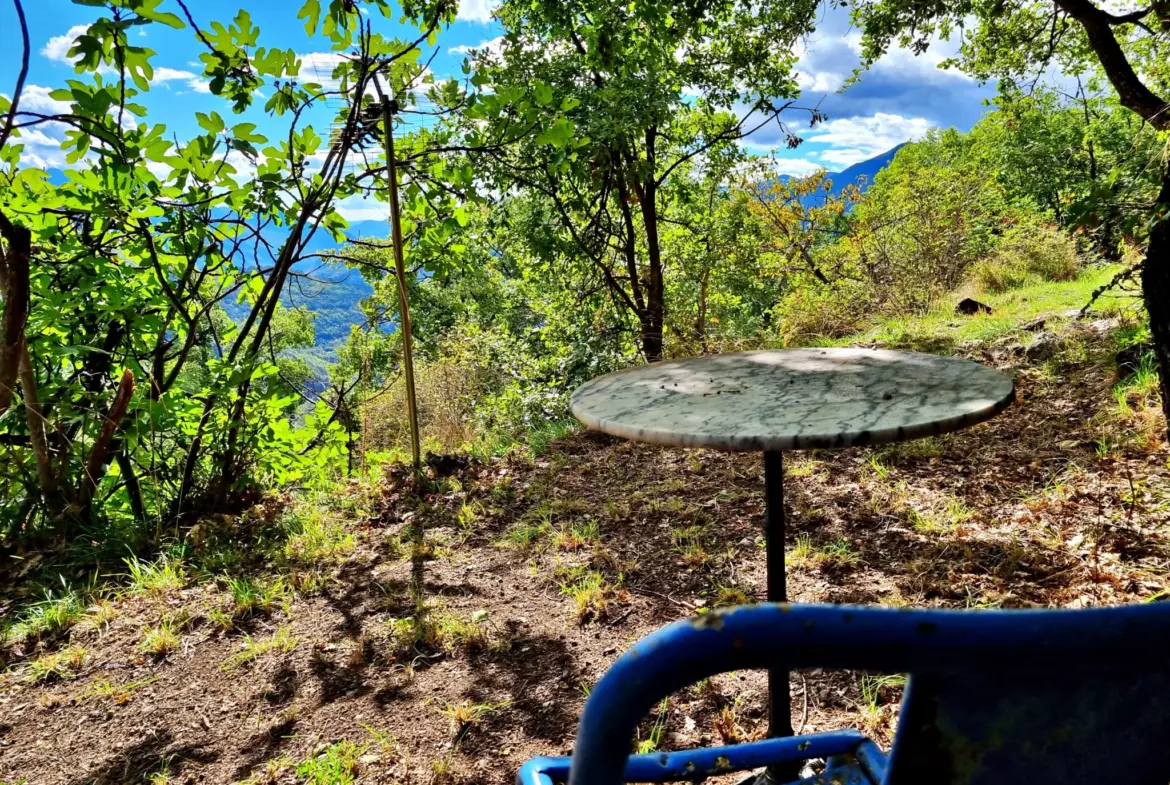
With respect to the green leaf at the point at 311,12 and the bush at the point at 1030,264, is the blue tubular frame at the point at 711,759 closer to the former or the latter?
the green leaf at the point at 311,12

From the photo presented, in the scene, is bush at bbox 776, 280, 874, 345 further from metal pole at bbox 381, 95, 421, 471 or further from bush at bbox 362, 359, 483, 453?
metal pole at bbox 381, 95, 421, 471

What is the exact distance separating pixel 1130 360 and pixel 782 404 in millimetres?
3546

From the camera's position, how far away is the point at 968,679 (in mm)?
382

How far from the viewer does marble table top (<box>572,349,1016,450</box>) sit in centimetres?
101

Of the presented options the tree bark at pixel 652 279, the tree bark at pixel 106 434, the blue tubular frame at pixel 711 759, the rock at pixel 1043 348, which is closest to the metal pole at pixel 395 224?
the tree bark at pixel 106 434

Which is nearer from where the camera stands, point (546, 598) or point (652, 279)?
point (546, 598)

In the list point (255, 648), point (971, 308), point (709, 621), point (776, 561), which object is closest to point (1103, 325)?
point (971, 308)

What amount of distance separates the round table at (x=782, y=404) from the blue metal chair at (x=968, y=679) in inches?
21.9

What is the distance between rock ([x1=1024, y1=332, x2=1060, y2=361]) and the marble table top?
337 cm

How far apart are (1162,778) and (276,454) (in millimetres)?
3441

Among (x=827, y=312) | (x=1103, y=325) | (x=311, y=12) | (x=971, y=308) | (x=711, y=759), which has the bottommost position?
(x=711, y=759)

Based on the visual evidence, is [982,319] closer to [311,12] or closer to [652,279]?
[652,279]

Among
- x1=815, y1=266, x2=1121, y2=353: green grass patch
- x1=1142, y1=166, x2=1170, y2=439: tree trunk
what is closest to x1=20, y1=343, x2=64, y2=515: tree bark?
x1=1142, y1=166, x2=1170, y2=439: tree trunk

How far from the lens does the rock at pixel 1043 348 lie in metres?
4.23
